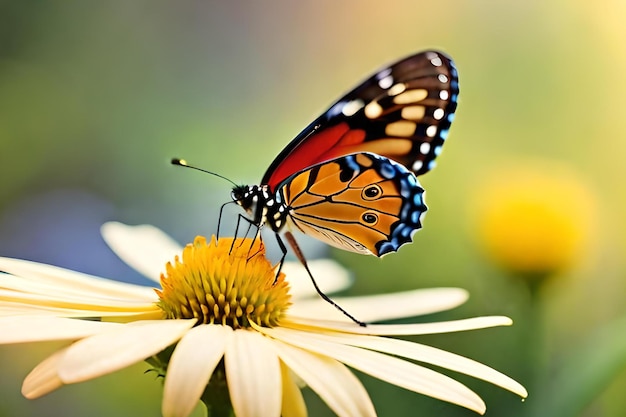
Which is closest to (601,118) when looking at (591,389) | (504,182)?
(504,182)

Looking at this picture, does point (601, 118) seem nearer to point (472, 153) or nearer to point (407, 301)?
point (472, 153)

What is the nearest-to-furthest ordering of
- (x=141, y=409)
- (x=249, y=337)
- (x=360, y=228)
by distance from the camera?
(x=249, y=337)
(x=360, y=228)
(x=141, y=409)

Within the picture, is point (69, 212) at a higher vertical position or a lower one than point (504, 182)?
lower

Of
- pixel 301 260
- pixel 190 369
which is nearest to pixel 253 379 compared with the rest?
pixel 190 369

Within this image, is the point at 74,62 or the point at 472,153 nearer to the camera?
the point at 472,153

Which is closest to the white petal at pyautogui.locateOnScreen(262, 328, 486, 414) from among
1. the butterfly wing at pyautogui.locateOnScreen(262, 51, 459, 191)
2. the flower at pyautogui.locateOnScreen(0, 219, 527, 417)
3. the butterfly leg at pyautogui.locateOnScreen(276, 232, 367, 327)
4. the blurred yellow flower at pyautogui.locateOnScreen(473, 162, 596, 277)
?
the flower at pyautogui.locateOnScreen(0, 219, 527, 417)
